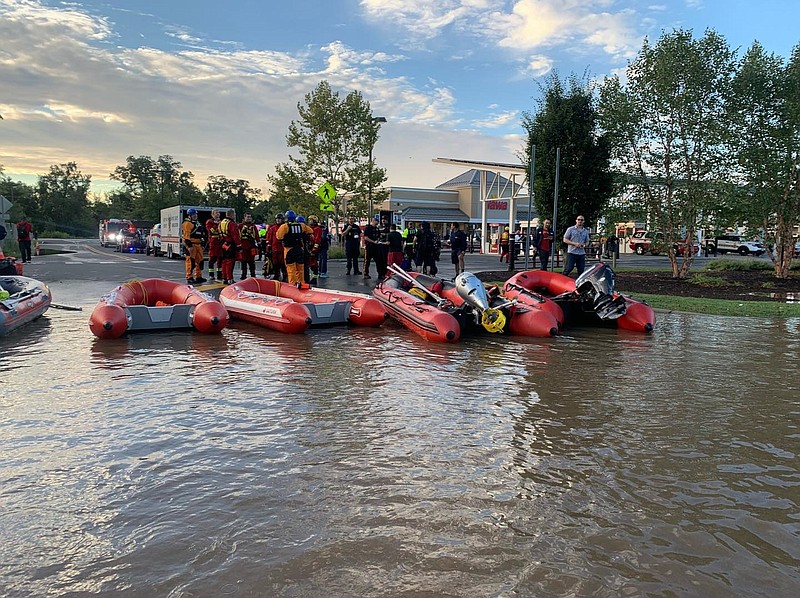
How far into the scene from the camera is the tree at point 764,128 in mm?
17531

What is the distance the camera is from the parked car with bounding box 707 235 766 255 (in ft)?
149

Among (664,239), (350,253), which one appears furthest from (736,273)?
(350,253)

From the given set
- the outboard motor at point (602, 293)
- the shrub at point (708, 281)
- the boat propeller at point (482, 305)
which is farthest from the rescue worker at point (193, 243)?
the shrub at point (708, 281)

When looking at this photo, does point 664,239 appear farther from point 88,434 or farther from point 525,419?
point 88,434

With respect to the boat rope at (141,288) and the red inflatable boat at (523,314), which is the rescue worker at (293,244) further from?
the red inflatable boat at (523,314)

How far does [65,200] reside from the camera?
101625 millimetres

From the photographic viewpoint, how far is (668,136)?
1805cm

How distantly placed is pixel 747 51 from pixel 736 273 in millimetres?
6757

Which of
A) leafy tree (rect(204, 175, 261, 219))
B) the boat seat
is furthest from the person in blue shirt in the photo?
leafy tree (rect(204, 175, 261, 219))

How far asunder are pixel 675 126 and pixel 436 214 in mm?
35994

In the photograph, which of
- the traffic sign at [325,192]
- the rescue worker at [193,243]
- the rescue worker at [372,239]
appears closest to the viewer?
the rescue worker at [193,243]

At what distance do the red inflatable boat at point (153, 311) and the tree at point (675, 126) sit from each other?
529 inches

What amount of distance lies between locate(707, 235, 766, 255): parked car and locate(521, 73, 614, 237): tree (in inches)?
1164

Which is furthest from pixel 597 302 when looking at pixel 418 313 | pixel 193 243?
pixel 193 243
